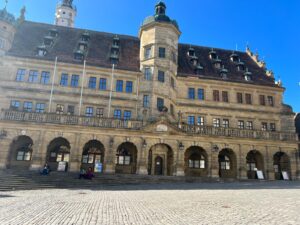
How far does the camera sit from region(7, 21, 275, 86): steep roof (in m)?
35.3

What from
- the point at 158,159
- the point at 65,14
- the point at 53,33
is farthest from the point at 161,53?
the point at 65,14

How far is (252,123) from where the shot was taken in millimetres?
37312

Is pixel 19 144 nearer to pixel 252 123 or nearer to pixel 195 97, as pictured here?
pixel 195 97

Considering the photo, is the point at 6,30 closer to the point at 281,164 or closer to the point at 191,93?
the point at 191,93

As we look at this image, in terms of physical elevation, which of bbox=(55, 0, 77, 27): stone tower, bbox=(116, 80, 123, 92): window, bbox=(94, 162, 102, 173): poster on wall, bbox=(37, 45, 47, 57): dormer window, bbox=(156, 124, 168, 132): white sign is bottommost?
bbox=(94, 162, 102, 173): poster on wall

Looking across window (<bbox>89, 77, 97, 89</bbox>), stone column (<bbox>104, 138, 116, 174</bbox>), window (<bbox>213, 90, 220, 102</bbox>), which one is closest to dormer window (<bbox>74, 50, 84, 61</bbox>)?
window (<bbox>89, 77, 97, 89</bbox>)

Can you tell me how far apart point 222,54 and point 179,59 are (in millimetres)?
9416

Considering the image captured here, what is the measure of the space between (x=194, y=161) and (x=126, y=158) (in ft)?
30.8

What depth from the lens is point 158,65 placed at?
115 feet

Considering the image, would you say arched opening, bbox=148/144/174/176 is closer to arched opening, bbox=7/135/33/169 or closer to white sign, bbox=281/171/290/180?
white sign, bbox=281/171/290/180

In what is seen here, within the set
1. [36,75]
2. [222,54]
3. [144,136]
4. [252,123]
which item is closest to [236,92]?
[252,123]

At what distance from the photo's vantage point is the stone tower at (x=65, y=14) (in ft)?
232

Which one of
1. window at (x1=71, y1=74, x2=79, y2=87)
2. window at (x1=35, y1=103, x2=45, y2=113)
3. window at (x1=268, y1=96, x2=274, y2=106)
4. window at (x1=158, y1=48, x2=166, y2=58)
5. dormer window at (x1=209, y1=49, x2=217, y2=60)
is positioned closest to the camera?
window at (x1=35, y1=103, x2=45, y2=113)

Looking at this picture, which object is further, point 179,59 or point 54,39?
point 179,59
